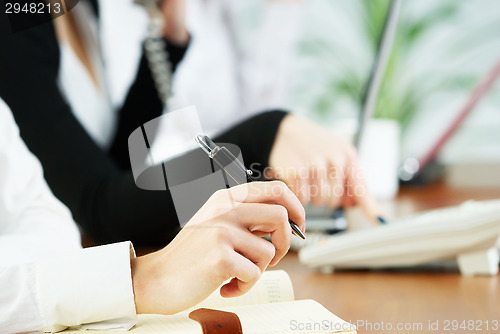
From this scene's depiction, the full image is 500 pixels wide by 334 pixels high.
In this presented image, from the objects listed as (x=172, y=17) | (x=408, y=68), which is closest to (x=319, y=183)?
(x=172, y=17)

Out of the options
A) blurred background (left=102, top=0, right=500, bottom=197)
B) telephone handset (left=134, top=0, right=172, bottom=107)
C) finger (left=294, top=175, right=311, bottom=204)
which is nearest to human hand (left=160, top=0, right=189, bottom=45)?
telephone handset (left=134, top=0, right=172, bottom=107)

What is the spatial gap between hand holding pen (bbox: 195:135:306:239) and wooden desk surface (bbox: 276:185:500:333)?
98 millimetres

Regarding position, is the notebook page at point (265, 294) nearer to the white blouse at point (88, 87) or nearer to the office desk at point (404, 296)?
the office desk at point (404, 296)

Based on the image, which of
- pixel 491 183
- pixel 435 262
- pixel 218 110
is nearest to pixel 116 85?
pixel 218 110

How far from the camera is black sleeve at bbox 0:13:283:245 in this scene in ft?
1.46

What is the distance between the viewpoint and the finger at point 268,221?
0.88ft

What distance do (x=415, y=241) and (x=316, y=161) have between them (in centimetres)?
12

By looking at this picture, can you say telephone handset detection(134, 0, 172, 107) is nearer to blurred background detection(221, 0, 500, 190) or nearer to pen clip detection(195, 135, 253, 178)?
pen clip detection(195, 135, 253, 178)

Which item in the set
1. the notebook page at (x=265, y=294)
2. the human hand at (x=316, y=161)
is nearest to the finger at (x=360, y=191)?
the human hand at (x=316, y=161)

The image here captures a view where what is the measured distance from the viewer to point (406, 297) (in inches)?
15.9

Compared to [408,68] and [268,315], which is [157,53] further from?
[408,68]

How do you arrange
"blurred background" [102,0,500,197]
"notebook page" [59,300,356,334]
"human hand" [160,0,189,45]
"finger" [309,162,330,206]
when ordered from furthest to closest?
"blurred background" [102,0,500,197] → "human hand" [160,0,189,45] → "finger" [309,162,330,206] → "notebook page" [59,300,356,334]

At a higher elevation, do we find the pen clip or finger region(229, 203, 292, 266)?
the pen clip

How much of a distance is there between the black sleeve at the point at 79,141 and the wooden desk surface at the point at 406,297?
110 mm
